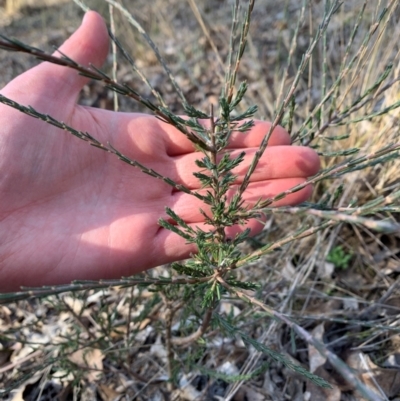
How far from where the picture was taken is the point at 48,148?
57.6 inches

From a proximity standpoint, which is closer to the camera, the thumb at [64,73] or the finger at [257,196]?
the finger at [257,196]

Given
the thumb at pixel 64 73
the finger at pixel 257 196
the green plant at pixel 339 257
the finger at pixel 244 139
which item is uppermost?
the thumb at pixel 64 73

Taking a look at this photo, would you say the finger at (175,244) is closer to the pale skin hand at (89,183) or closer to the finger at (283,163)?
the pale skin hand at (89,183)

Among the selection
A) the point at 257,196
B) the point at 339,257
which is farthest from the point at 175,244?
the point at 339,257

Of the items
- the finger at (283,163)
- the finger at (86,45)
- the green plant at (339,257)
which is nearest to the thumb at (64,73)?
the finger at (86,45)

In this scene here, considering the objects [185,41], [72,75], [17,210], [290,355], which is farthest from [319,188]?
[185,41]

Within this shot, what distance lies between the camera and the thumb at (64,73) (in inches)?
58.6

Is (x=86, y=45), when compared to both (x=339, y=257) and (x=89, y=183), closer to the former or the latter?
(x=89, y=183)

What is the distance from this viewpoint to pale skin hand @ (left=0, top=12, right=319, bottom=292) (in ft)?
4.38

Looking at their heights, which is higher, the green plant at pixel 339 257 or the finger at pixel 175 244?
the finger at pixel 175 244

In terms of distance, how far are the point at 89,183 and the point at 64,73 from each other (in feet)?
1.52

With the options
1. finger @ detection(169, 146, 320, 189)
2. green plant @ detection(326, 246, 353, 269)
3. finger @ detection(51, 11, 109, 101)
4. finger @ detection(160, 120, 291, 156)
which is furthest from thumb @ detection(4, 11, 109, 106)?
green plant @ detection(326, 246, 353, 269)

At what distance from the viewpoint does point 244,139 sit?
1417mm

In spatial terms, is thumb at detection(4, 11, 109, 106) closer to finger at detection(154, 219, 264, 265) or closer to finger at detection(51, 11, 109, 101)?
finger at detection(51, 11, 109, 101)
